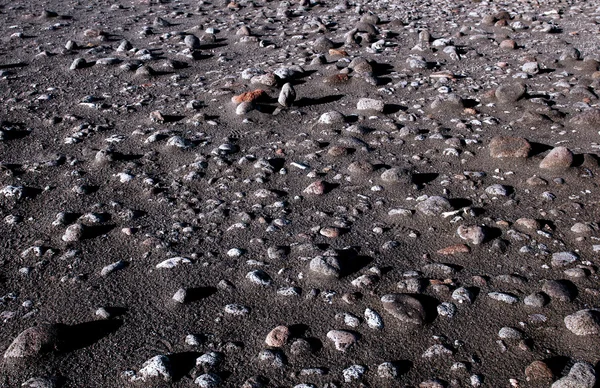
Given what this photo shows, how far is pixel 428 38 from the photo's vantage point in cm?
617

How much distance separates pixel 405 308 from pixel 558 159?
159 centimetres

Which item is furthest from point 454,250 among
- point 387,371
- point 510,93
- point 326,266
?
point 510,93

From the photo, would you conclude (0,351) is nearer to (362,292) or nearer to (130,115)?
(362,292)

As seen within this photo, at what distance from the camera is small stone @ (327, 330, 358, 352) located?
2.37 meters

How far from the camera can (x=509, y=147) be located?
3.77 m

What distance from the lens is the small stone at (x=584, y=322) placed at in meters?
2.37

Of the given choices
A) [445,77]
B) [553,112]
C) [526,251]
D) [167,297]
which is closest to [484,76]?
[445,77]

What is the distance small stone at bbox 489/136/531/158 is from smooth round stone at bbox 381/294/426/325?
5.03ft

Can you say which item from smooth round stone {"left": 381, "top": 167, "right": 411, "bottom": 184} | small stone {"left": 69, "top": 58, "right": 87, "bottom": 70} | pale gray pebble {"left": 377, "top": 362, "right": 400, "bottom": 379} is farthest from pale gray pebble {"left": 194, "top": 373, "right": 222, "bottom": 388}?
small stone {"left": 69, "top": 58, "right": 87, "bottom": 70}

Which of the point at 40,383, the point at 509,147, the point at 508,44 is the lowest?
the point at 508,44

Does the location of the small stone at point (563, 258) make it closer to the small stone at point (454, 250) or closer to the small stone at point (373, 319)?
the small stone at point (454, 250)

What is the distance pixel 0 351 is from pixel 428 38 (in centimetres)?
488

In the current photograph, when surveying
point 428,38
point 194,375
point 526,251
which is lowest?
point 428,38

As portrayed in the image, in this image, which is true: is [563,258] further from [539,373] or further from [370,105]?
[370,105]
